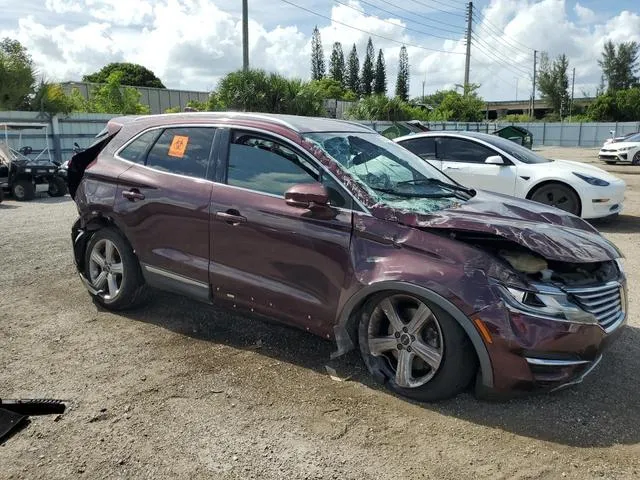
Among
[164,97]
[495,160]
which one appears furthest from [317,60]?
[495,160]

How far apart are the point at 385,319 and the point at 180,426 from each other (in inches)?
55.3

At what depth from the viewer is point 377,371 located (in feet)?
12.3

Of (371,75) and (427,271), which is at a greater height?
(371,75)

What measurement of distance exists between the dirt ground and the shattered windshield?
4.05 ft

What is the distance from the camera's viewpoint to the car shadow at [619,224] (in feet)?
30.4

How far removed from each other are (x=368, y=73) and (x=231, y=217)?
270 feet

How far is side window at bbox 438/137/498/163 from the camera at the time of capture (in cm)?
952

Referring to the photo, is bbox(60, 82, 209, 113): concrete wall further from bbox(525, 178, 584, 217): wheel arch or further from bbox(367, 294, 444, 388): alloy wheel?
bbox(367, 294, 444, 388): alloy wheel

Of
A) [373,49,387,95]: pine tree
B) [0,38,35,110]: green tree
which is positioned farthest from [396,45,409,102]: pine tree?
[0,38,35,110]: green tree

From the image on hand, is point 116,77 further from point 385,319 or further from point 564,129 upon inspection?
point 564,129

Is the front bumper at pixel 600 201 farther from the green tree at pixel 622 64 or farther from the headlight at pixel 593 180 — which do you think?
the green tree at pixel 622 64

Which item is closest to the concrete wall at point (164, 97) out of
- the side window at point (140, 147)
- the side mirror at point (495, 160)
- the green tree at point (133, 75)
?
the green tree at point (133, 75)

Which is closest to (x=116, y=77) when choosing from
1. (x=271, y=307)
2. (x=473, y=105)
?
(x=473, y=105)

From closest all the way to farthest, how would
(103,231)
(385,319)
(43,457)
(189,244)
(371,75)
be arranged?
(43,457), (385,319), (189,244), (103,231), (371,75)
